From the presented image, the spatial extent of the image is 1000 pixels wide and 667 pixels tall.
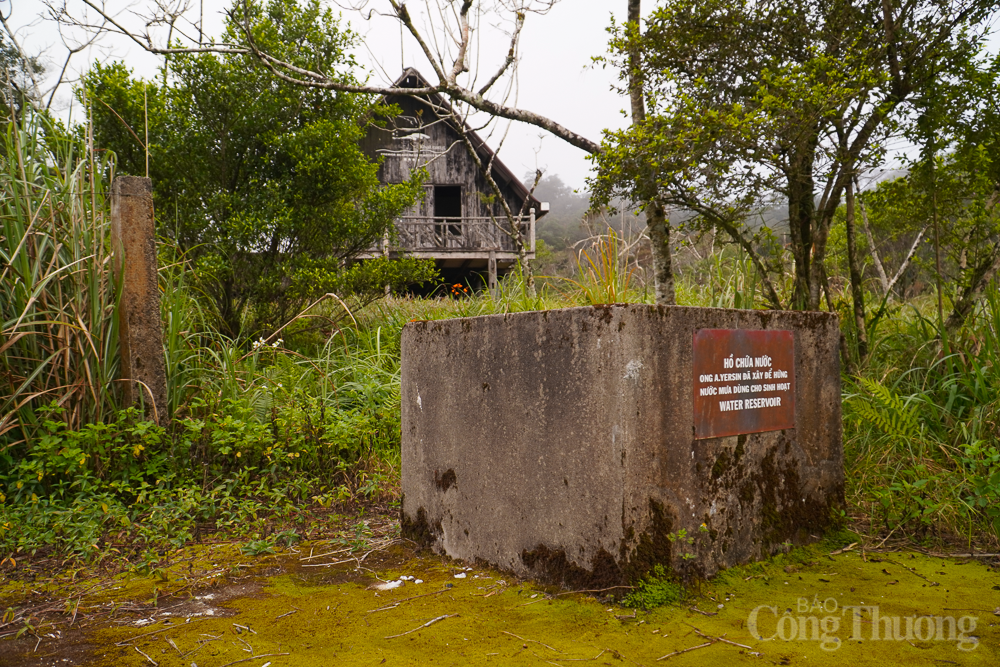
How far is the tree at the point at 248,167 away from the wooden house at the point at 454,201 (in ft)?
19.4

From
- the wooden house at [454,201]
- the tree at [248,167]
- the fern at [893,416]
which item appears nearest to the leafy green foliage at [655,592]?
the fern at [893,416]

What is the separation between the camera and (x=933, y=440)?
3.14m

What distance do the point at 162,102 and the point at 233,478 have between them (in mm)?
3971

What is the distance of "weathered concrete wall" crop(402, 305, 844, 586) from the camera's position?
6.55 ft

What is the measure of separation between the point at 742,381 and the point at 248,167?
5.31m

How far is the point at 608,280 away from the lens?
3.33 metres

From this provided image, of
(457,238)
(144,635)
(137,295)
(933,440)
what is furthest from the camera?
(457,238)

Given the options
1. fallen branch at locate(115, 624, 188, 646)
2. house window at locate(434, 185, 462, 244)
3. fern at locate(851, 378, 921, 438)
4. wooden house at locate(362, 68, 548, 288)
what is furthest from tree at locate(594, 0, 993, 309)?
house window at locate(434, 185, 462, 244)

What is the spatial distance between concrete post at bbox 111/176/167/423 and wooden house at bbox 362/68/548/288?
29.1 feet

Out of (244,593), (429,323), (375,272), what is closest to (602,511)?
(429,323)

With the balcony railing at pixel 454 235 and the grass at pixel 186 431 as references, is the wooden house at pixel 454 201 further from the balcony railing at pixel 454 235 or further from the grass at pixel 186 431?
the grass at pixel 186 431

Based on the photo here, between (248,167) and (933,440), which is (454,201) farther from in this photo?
(933,440)

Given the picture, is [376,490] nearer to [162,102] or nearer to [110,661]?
[110,661]

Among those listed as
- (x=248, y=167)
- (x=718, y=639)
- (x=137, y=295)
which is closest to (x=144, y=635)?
(x=718, y=639)
